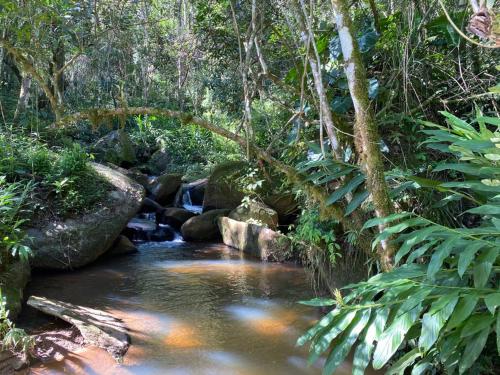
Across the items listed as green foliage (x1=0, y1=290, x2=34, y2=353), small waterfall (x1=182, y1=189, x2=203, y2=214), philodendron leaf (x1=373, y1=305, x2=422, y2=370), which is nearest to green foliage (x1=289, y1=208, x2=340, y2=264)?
philodendron leaf (x1=373, y1=305, x2=422, y2=370)

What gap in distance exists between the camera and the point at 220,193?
818 cm

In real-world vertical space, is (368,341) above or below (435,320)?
below

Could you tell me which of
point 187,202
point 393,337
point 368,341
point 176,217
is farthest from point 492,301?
point 187,202

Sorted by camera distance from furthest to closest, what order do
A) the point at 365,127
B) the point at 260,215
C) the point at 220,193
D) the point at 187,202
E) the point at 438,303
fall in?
the point at 187,202 → the point at 220,193 → the point at 260,215 → the point at 365,127 → the point at 438,303

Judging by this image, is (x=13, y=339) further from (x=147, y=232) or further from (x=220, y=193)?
(x=220, y=193)

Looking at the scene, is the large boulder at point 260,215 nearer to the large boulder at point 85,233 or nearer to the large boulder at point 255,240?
the large boulder at point 255,240

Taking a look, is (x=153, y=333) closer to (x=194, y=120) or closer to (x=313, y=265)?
(x=313, y=265)

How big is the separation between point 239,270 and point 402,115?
3.40m

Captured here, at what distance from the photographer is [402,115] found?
3250 millimetres

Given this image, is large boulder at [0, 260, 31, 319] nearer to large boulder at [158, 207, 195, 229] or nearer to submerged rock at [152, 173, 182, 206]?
large boulder at [158, 207, 195, 229]

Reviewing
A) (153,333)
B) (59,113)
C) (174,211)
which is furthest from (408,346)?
(174,211)

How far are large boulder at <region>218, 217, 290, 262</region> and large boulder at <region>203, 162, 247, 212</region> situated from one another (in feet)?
2.20

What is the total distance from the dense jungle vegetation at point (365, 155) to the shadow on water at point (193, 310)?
16.0 inches

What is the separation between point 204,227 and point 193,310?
332 centimetres
